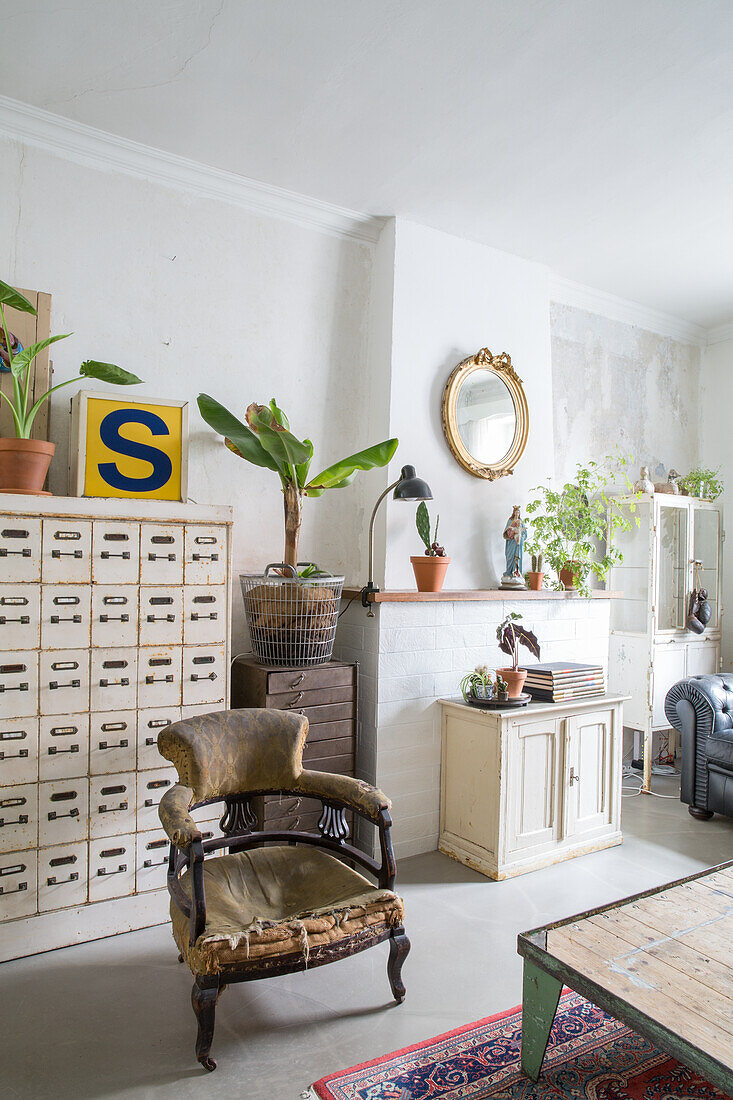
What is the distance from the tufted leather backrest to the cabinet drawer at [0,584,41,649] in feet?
1.94

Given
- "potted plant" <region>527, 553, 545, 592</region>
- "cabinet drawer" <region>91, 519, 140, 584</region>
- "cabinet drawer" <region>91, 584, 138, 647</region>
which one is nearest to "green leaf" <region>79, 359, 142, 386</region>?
"cabinet drawer" <region>91, 519, 140, 584</region>

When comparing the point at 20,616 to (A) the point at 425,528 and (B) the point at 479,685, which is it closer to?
(A) the point at 425,528

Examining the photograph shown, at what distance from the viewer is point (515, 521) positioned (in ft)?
13.2

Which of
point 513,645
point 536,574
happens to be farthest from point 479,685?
point 536,574

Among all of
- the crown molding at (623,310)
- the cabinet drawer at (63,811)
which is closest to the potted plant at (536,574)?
the crown molding at (623,310)

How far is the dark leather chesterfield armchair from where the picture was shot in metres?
3.86

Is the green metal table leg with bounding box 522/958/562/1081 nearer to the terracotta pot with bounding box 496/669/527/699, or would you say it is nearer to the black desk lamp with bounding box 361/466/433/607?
the terracotta pot with bounding box 496/669/527/699

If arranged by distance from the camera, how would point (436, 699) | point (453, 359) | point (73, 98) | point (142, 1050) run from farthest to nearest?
point (453, 359) → point (436, 699) → point (73, 98) → point (142, 1050)

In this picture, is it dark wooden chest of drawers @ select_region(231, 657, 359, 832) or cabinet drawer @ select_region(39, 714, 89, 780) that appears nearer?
cabinet drawer @ select_region(39, 714, 89, 780)

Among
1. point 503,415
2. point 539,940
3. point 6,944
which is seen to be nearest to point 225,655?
point 6,944

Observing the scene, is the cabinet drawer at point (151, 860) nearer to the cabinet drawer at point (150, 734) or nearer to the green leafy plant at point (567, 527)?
the cabinet drawer at point (150, 734)

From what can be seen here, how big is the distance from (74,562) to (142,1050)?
5.09 ft

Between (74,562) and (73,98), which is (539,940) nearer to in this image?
(74,562)

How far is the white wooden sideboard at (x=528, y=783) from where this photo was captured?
3258mm
